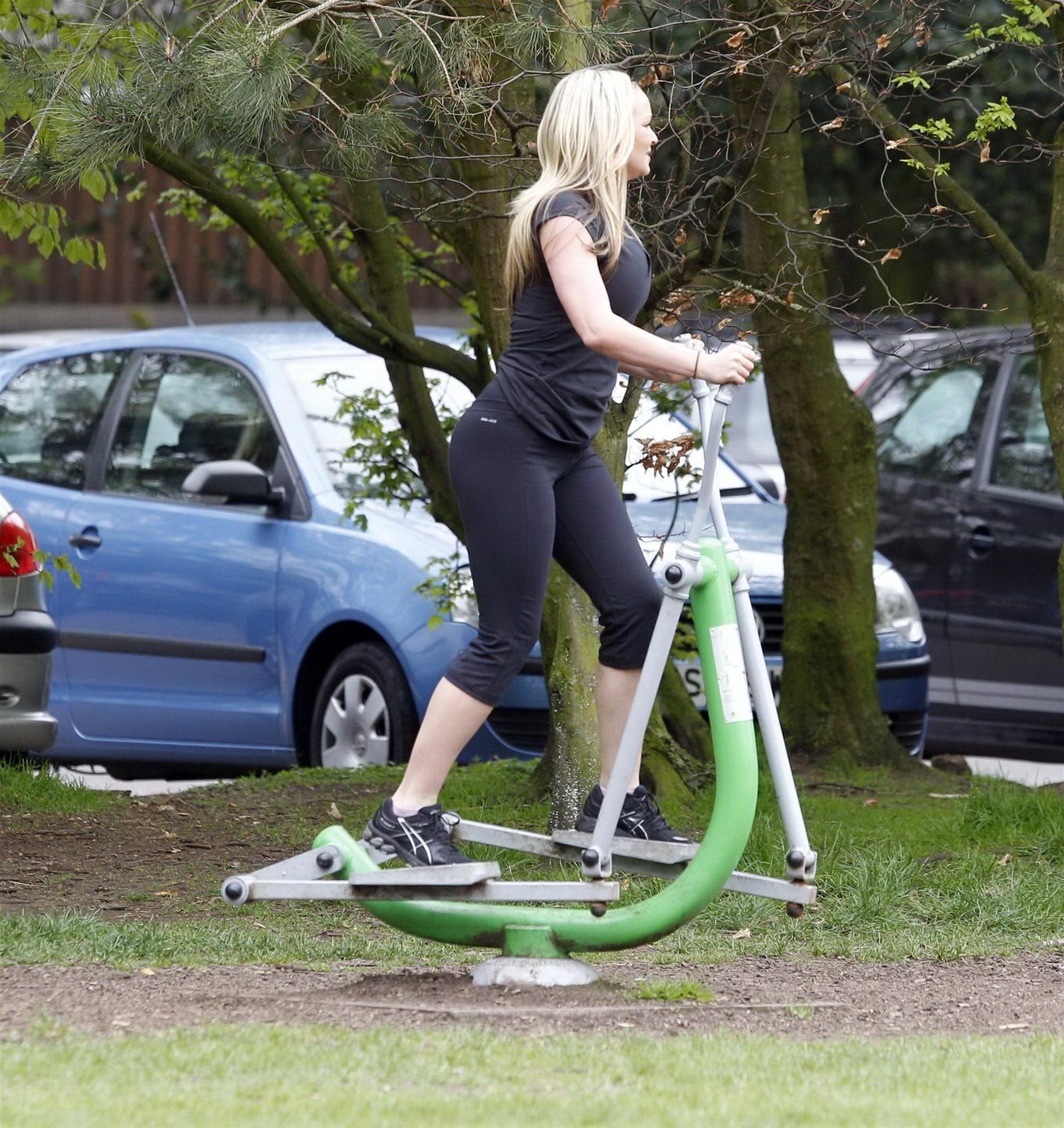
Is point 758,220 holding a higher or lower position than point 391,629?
Result: higher

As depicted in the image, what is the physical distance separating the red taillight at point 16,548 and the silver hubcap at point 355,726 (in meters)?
1.47

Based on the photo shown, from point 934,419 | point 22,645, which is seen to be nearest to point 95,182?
point 22,645

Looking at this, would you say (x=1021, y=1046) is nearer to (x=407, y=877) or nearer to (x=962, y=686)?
(x=407, y=877)

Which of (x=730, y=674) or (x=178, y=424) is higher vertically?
(x=178, y=424)

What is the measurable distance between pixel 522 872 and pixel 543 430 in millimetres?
1922

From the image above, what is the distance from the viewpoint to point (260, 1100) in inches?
133

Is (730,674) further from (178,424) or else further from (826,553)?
(178,424)

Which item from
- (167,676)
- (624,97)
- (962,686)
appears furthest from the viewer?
(962,686)

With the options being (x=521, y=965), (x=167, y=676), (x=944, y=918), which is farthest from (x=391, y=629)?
(x=521, y=965)

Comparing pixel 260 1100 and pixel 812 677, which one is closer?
pixel 260 1100

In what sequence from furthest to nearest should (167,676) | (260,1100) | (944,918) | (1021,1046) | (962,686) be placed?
1. (962,686)
2. (167,676)
3. (944,918)
4. (1021,1046)
5. (260,1100)

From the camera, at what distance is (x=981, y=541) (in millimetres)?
8727

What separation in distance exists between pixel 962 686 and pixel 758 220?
8.79 ft

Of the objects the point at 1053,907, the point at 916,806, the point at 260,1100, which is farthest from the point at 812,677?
the point at 260,1100
